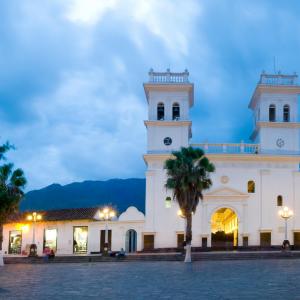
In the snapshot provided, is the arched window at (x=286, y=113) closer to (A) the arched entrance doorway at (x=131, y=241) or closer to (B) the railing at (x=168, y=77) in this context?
(B) the railing at (x=168, y=77)

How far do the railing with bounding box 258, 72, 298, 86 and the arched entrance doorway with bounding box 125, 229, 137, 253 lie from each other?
51.2 feet

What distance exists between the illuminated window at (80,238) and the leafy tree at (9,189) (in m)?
10.9

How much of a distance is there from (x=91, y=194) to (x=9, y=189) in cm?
11120

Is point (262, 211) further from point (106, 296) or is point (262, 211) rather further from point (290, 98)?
point (106, 296)

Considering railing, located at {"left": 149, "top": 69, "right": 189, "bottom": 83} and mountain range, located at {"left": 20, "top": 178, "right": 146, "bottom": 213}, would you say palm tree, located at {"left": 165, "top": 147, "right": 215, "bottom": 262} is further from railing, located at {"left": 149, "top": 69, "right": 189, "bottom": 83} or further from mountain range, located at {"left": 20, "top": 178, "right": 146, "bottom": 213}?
mountain range, located at {"left": 20, "top": 178, "right": 146, "bottom": 213}

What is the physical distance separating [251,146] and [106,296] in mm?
35738

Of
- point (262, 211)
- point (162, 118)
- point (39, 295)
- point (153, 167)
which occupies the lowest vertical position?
point (39, 295)

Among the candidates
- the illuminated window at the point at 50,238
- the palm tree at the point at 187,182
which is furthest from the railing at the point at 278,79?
the illuminated window at the point at 50,238

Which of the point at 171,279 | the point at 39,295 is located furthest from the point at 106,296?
the point at 171,279

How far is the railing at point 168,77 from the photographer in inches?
1941

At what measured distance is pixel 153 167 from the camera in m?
48.8

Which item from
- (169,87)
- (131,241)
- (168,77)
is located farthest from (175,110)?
(131,241)

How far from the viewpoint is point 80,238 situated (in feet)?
167

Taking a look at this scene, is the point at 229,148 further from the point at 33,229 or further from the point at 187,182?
the point at 33,229
